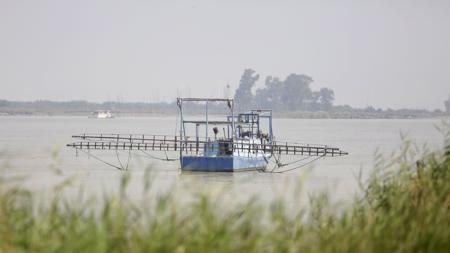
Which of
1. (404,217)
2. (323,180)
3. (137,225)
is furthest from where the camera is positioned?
(323,180)

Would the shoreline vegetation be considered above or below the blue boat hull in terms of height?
above

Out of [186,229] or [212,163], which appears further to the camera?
[212,163]

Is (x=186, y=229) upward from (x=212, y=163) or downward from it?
upward

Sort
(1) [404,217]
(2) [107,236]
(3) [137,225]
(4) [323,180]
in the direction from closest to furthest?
(2) [107,236] → (3) [137,225] → (1) [404,217] → (4) [323,180]

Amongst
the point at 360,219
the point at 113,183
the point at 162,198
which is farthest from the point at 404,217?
the point at 113,183

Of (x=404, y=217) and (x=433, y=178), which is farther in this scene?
(x=433, y=178)

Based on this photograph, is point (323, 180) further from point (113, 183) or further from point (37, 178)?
point (37, 178)

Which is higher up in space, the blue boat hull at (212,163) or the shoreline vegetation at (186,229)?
the shoreline vegetation at (186,229)

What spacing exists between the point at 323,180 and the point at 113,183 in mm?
12447

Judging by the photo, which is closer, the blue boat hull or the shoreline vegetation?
the shoreline vegetation

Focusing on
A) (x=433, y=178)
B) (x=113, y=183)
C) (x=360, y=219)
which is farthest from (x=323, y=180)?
(x=360, y=219)

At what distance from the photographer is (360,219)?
1425 centimetres

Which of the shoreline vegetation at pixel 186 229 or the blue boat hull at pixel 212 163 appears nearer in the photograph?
the shoreline vegetation at pixel 186 229

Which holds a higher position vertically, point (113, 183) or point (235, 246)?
point (235, 246)
